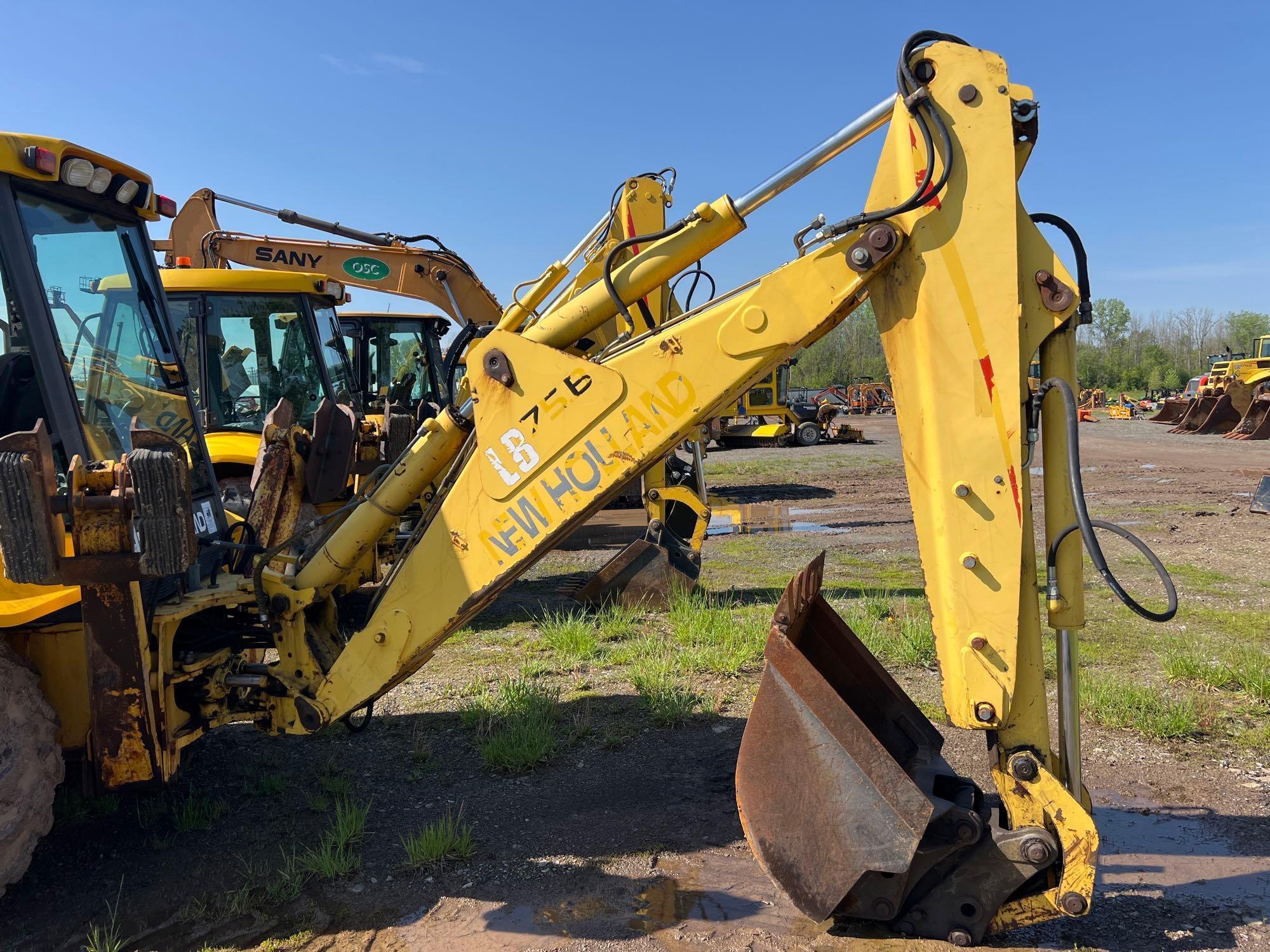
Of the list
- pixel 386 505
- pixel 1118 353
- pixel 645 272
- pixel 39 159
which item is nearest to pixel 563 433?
pixel 645 272

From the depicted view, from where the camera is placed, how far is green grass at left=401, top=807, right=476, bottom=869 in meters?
3.49

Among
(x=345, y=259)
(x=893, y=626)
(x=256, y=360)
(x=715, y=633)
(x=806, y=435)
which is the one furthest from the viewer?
(x=806, y=435)

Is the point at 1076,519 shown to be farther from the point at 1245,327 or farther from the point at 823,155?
the point at 1245,327

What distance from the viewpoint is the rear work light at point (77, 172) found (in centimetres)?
339

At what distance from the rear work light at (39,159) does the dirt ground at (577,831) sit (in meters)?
2.64

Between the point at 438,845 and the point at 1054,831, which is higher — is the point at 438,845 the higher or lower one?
the lower one

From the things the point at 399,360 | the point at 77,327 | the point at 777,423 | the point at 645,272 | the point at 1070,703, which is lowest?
the point at 1070,703

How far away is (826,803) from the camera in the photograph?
272cm

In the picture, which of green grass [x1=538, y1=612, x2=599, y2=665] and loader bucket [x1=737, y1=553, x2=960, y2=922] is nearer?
loader bucket [x1=737, y1=553, x2=960, y2=922]

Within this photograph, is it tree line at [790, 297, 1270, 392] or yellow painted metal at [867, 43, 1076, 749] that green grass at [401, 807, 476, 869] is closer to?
yellow painted metal at [867, 43, 1076, 749]

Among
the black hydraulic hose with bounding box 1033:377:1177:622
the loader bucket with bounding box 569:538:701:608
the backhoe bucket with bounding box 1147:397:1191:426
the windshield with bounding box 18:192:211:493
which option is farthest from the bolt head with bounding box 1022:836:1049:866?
the backhoe bucket with bounding box 1147:397:1191:426

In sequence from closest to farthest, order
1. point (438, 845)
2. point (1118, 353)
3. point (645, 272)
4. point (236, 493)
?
point (645, 272) → point (438, 845) → point (236, 493) → point (1118, 353)

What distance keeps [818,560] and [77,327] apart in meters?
3.04

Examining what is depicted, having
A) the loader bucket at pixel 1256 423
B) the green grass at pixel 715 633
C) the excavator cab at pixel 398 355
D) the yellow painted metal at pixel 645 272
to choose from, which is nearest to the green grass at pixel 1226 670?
the green grass at pixel 715 633
